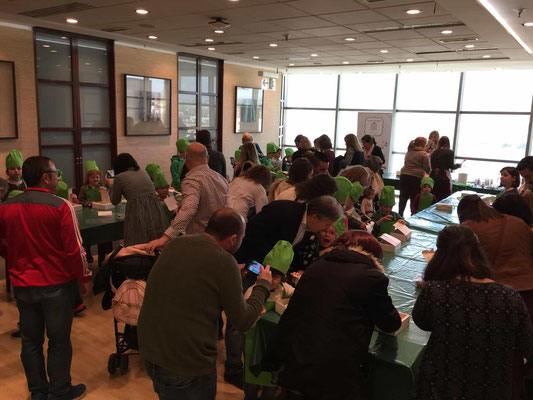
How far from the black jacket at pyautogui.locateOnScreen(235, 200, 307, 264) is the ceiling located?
3.00 m

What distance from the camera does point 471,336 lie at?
5.52 ft

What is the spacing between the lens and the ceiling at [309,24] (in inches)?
193

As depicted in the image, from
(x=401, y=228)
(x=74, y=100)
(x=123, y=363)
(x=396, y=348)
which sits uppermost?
(x=74, y=100)

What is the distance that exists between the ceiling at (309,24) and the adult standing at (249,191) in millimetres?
2330

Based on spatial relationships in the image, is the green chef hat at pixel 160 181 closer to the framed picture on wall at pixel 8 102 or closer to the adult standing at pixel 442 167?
the framed picture on wall at pixel 8 102

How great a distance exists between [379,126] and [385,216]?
25.2 feet

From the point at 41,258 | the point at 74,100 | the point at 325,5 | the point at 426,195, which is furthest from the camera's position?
the point at 74,100

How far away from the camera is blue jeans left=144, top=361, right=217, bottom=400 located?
170 cm

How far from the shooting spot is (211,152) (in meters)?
5.36

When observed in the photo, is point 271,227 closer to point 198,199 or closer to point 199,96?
point 198,199

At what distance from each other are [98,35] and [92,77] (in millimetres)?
726

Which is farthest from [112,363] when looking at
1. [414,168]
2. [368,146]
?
[414,168]

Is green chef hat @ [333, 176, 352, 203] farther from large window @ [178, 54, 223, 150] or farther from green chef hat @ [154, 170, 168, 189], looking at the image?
large window @ [178, 54, 223, 150]

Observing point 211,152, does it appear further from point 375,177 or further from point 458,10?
point 458,10
